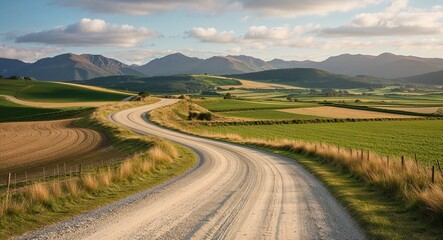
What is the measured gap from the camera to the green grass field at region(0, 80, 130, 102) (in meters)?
134

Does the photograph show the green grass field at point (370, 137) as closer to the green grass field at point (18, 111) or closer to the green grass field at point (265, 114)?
the green grass field at point (265, 114)

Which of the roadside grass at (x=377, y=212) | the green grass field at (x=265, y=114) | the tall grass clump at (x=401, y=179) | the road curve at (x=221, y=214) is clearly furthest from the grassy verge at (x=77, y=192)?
the green grass field at (x=265, y=114)

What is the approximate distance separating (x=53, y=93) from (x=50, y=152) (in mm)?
118407

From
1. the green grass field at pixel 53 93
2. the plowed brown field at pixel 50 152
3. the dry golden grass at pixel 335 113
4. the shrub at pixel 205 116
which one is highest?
the green grass field at pixel 53 93

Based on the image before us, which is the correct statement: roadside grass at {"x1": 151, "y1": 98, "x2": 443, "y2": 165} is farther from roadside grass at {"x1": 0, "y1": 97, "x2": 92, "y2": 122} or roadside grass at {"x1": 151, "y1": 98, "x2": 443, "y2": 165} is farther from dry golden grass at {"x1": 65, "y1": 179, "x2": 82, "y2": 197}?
dry golden grass at {"x1": 65, "y1": 179, "x2": 82, "y2": 197}

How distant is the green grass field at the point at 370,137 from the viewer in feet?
151

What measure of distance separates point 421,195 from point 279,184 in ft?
27.1

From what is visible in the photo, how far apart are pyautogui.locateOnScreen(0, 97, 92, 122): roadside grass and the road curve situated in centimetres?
6656

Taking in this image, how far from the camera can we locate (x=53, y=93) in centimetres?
14525

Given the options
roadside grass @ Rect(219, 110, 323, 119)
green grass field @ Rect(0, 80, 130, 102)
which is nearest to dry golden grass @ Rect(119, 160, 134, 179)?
roadside grass @ Rect(219, 110, 323, 119)

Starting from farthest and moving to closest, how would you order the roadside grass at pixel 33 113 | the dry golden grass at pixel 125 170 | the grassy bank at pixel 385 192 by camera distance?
the roadside grass at pixel 33 113, the dry golden grass at pixel 125 170, the grassy bank at pixel 385 192

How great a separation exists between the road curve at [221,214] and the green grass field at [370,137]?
24074mm

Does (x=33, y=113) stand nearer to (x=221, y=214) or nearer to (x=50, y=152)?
(x=50, y=152)

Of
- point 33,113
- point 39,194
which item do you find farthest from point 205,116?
point 39,194
